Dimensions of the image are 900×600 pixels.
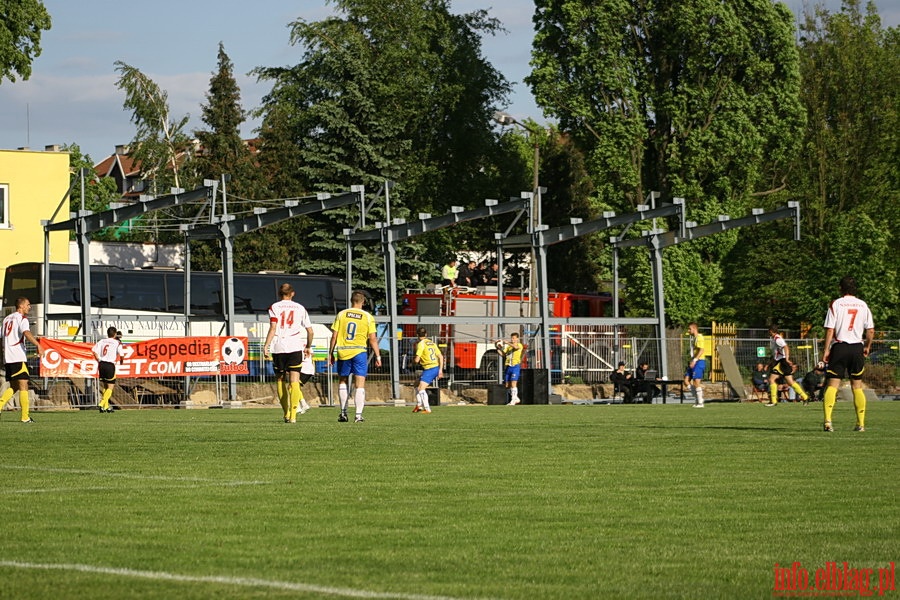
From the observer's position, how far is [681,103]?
5400 cm

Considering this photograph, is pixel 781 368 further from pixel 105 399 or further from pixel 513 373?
pixel 105 399

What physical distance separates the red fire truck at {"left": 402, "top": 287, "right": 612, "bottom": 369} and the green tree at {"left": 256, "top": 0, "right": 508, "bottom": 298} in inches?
278

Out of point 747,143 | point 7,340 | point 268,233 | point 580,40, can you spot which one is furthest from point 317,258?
point 7,340

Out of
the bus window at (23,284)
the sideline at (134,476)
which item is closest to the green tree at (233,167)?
the bus window at (23,284)

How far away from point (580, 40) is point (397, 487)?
46703mm

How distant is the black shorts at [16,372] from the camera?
23.3 meters

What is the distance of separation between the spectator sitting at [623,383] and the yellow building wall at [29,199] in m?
27.4

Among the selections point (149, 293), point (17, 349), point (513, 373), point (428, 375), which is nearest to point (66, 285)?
point (149, 293)

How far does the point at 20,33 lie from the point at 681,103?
2457 centimetres

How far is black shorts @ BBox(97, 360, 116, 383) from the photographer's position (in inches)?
1224

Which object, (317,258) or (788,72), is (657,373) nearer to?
(788,72)

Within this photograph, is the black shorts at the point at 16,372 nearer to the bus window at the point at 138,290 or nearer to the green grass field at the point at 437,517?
the green grass field at the point at 437,517

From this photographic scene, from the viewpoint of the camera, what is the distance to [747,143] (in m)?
54.1

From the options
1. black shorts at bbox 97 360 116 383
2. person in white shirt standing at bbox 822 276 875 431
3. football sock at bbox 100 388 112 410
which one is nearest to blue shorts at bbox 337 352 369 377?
person in white shirt standing at bbox 822 276 875 431
